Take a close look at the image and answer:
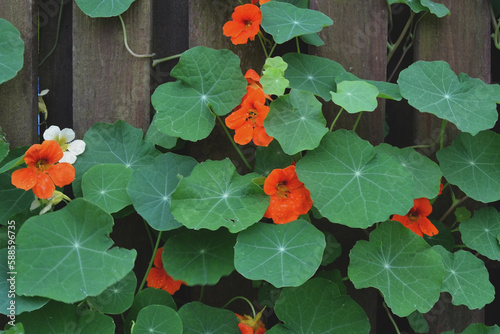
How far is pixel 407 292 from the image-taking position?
147cm

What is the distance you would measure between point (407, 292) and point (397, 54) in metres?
0.98

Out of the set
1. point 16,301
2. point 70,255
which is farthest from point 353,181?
point 16,301

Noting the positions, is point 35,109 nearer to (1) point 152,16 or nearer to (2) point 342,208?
(1) point 152,16

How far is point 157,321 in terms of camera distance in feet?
4.77

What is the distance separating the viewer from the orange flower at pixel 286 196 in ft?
4.95

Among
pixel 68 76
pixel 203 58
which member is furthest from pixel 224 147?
pixel 68 76

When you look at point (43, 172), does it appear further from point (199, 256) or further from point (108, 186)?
point (199, 256)

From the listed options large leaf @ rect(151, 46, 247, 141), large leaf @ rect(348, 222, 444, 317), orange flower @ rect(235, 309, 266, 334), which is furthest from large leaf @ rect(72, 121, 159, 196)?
large leaf @ rect(348, 222, 444, 317)

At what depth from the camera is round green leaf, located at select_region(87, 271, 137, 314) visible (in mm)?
1512

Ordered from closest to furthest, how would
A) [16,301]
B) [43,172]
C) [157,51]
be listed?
1. [16,301]
2. [43,172]
3. [157,51]

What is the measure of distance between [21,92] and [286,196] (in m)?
0.98

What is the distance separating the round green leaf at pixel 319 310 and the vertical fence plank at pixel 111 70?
75 cm

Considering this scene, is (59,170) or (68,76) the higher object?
(68,76)

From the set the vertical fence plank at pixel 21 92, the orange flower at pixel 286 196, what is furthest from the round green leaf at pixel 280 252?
the vertical fence plank at pixel 21 92
